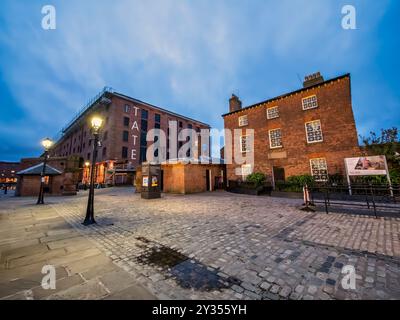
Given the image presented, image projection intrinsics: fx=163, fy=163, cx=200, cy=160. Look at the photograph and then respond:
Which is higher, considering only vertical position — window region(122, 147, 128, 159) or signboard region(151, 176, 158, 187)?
window region(122, 147, 128, 159)

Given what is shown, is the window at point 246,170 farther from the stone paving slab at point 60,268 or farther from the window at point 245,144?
the stone paving slab at point 60,268

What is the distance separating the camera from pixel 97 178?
32.5 metres

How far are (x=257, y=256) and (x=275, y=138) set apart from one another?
15.6 metres

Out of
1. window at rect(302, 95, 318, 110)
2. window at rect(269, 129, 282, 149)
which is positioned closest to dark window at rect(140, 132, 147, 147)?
window at rect(269, 129, 282, 149)

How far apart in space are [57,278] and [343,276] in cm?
460

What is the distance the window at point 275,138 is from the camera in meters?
16.5

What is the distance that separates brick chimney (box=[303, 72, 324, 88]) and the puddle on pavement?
714 inches

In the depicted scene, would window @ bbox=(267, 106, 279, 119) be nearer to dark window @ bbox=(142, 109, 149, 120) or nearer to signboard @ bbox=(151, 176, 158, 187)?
signboard @ bbox=(151, 176, 158, 187)

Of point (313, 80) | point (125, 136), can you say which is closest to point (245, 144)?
point (313, 80)

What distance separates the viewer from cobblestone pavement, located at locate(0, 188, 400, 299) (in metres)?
2.33

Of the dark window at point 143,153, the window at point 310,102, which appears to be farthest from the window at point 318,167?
the dark window at point 143,153

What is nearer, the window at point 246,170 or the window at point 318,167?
the window at point 318,167

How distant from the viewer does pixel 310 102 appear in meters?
15.1
